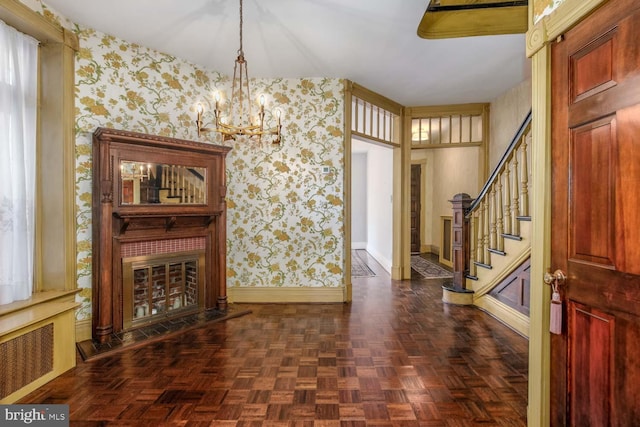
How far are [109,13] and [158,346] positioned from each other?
2.68 metres

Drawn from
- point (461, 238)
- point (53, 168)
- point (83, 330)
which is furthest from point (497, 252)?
point (53, 168)

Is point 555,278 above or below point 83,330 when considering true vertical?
above

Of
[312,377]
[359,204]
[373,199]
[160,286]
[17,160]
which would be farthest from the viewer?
[359,204]

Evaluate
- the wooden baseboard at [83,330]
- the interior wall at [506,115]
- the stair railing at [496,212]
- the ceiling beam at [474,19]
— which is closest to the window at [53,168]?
the wooden baseboard at [83,330]

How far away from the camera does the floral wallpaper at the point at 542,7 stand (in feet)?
4.76

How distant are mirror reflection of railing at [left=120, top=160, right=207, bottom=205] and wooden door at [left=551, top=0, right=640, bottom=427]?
116 inches

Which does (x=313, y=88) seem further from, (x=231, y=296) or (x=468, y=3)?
(x=231, y=296)

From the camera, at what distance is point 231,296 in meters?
4.03

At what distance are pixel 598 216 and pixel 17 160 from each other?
3426 mm

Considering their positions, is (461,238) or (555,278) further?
(461,238)

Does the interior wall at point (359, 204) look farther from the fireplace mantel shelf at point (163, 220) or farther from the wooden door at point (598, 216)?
the wooden door at point (598, 216)

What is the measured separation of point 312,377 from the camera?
224 centimetres

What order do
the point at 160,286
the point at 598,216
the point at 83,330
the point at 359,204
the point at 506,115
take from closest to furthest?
the point at 598,216, the point at 83,330, the point at 160,286, the point at 506,115, the point at 359,204

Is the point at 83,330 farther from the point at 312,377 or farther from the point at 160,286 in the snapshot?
the point at 312,377
